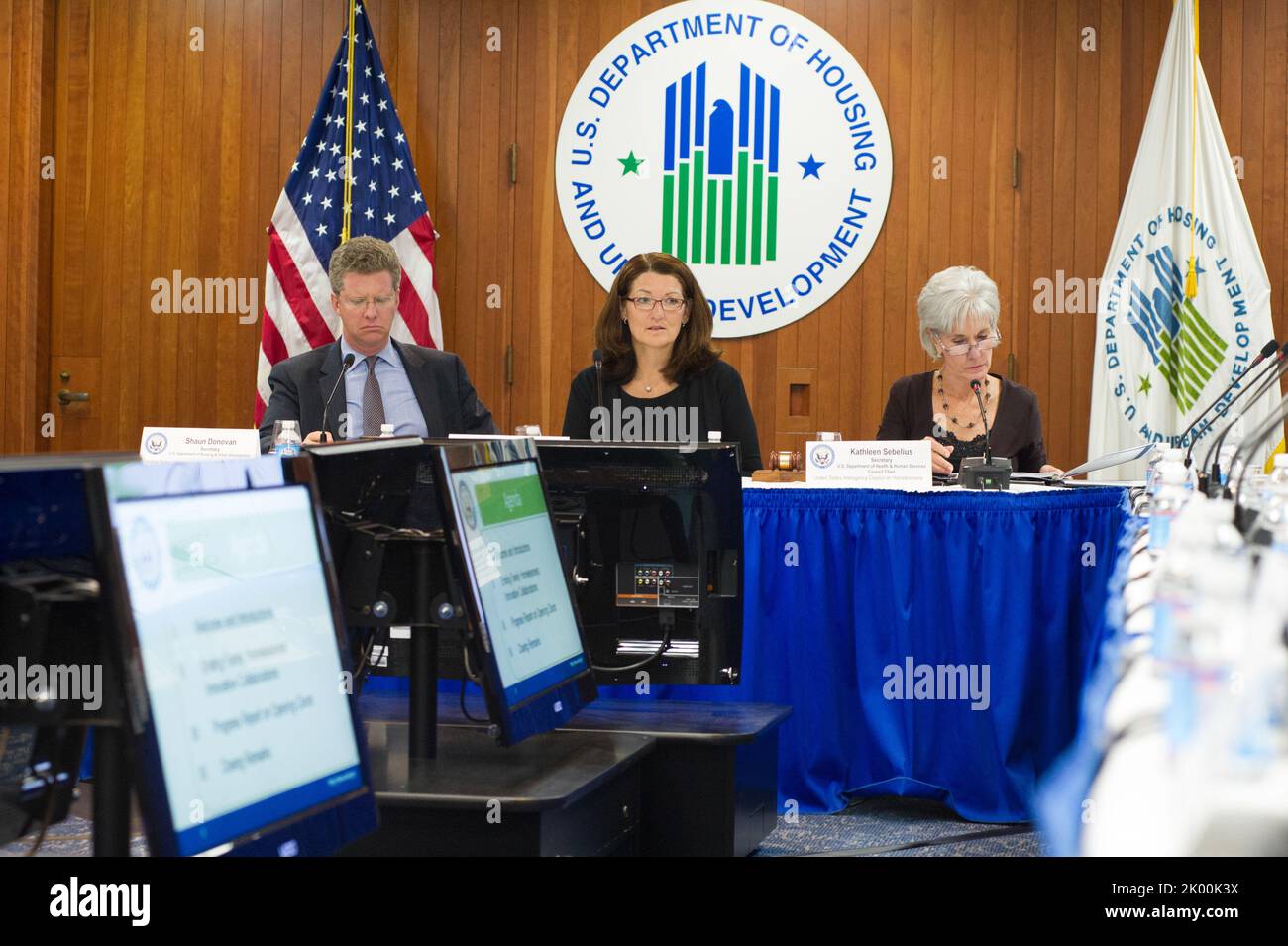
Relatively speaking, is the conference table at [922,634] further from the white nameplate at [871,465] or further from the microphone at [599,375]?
the microphone at [599,375]

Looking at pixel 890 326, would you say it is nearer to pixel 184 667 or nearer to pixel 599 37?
pixel 599 37

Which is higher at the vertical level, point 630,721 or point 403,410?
point 403,410

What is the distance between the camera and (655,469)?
7.32ft

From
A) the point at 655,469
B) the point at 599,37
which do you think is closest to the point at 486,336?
the point at 599,37

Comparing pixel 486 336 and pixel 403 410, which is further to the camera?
pixel 486 336

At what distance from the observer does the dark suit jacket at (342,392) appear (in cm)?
372

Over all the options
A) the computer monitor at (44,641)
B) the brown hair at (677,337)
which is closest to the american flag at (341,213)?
the brown hair at (677,337)

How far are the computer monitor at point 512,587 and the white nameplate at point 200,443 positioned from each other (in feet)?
4.54

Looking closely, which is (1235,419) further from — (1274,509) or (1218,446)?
(1274,509)

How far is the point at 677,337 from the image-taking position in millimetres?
3766

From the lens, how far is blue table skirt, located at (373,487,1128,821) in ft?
10.8

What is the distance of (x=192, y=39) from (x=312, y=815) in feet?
16.2

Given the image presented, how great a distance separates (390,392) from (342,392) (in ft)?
0.46

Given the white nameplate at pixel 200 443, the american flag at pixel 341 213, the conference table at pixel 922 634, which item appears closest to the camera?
the white nameplate at pixel 200 443
